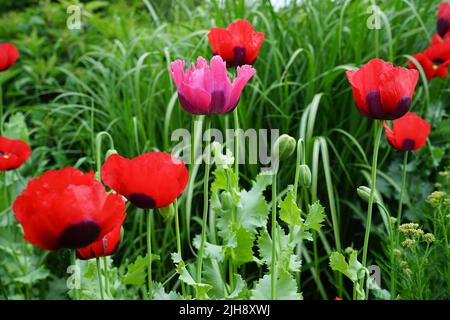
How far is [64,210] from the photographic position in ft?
1.83

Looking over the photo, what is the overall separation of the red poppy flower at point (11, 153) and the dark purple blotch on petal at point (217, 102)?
603 millimetres

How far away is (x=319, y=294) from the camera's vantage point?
60.2 inches

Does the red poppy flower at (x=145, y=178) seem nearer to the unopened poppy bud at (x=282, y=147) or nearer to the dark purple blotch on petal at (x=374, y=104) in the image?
the unopened poppy bud at (x=282, y=147)

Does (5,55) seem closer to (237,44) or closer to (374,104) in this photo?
(237,44)

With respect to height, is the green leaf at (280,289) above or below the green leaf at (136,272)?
above

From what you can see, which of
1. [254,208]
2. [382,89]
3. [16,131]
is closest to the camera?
[382,89]

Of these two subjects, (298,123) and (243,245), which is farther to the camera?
(298,123)

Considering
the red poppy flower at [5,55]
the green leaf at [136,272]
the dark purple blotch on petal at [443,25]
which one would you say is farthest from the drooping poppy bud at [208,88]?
the dark purple blotch on petal at [443,25]

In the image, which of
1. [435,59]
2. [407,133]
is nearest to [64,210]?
[407,133]

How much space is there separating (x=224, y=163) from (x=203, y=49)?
976mm

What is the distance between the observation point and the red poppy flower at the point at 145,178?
2.19 feet

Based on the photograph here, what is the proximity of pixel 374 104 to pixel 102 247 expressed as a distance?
0.39 metres
